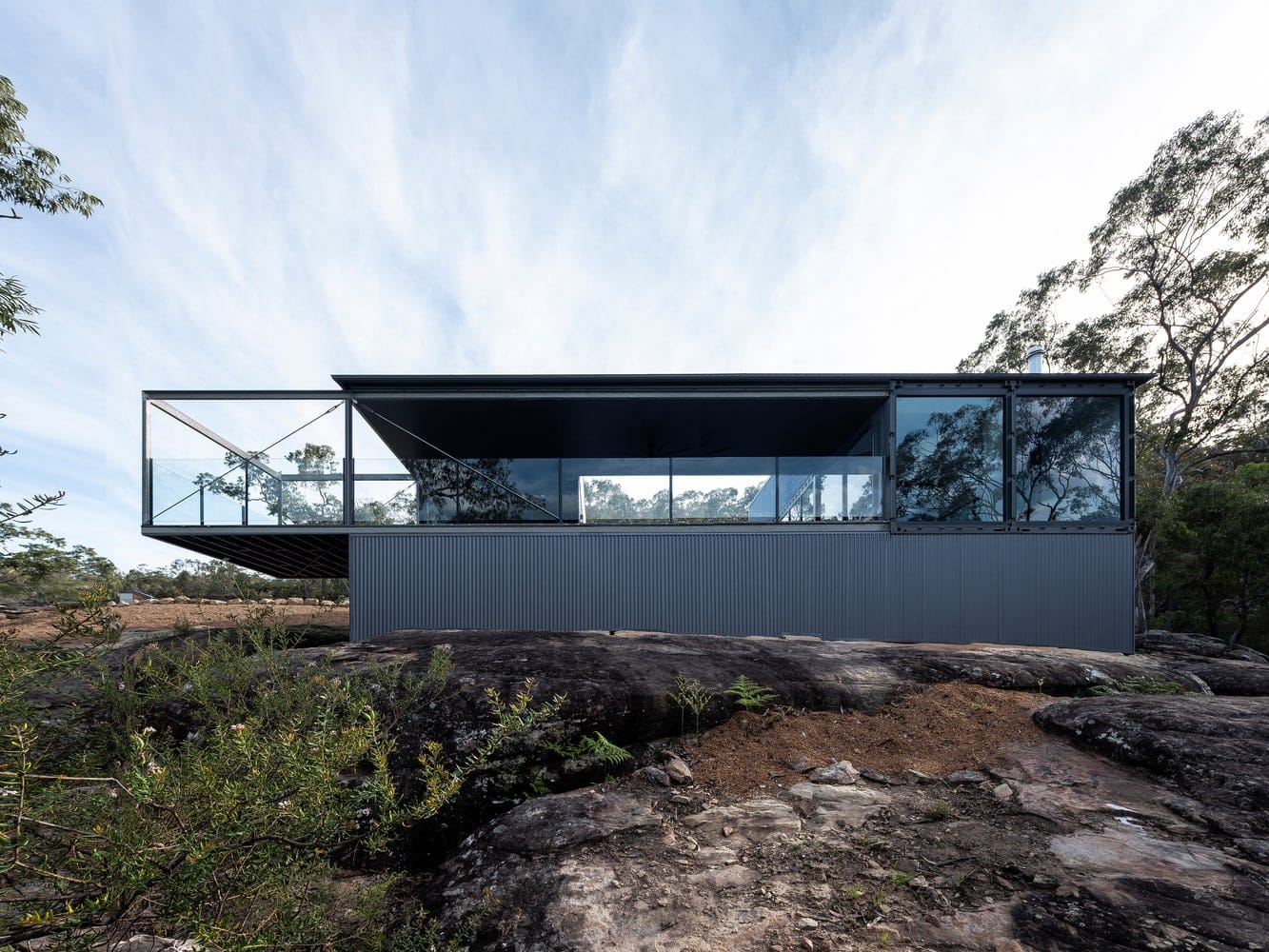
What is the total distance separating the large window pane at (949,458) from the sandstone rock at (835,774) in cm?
647

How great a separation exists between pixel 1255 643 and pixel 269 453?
26984 millimetres

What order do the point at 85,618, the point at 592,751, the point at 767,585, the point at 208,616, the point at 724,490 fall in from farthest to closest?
the point at 724,490 → the point at 767,585 → the point at 208,616 → the point at 592,751 → the point at 85,618

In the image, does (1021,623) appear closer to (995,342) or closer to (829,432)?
(829,432)

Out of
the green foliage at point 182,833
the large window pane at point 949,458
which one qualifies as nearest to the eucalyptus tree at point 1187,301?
the large window pane at point 949,458

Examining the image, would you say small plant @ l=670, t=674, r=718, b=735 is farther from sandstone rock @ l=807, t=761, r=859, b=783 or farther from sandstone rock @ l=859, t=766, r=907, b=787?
sandstone rock @ l=859, t=766, r=907, b=787

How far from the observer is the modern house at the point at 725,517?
8.55 meters

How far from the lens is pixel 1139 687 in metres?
5.20

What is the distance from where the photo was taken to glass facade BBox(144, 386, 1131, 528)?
8602 millimetres

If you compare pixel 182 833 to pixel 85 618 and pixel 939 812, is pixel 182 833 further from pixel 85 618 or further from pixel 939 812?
pixel 939 812

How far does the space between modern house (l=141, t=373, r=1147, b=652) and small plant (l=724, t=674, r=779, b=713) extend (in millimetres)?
4113

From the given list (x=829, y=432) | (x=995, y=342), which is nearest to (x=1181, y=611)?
(x=995, y=342)

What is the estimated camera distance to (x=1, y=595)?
6.26ft

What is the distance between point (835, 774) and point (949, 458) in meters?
7.60

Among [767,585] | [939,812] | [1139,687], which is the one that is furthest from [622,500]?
[1139,687]
